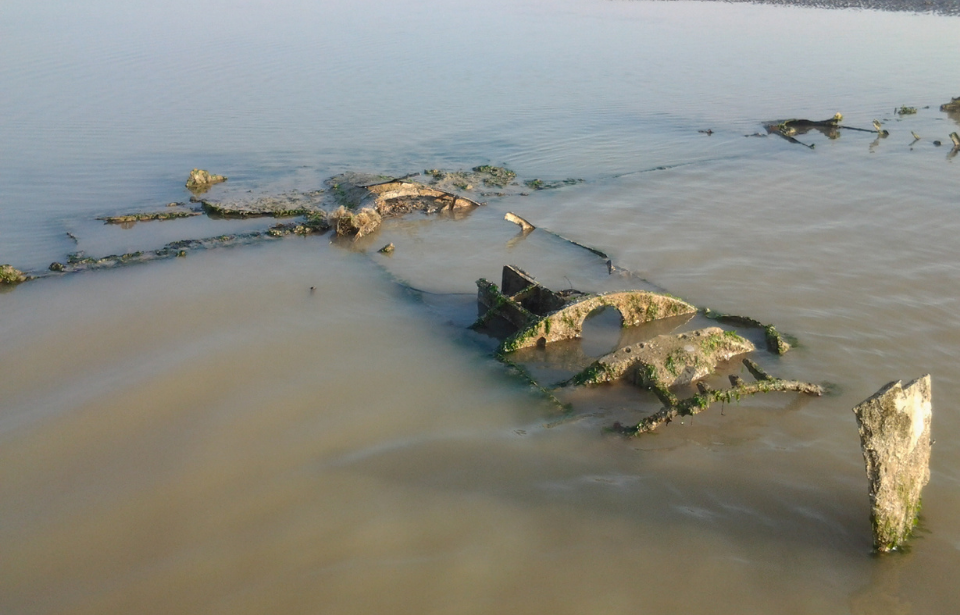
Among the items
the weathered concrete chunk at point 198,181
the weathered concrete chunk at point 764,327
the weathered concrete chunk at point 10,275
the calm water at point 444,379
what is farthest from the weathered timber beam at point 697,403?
the weathered concrete chunk at point 198,181

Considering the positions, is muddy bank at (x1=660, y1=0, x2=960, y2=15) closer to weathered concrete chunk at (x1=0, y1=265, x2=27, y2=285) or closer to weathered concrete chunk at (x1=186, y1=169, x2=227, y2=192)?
weathered concrete chunk at (x1=186, y1=169, x2=227, y2=192)

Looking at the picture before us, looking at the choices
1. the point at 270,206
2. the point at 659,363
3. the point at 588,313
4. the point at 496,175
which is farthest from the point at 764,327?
the point at 270,206

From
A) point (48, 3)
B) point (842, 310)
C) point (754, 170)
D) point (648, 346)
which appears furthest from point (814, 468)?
point (48, 3)

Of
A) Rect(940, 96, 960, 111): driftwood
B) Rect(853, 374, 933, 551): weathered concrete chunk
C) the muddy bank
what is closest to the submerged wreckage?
Rect(853, 374, 933, 551): weathered concrete chunk

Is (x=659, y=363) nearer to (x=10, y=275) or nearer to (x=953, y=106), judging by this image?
(x=10, y=275)

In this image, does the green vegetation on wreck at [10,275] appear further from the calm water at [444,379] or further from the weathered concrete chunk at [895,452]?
the weathered concrete chunk at [895,452]

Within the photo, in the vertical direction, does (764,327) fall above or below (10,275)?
below
